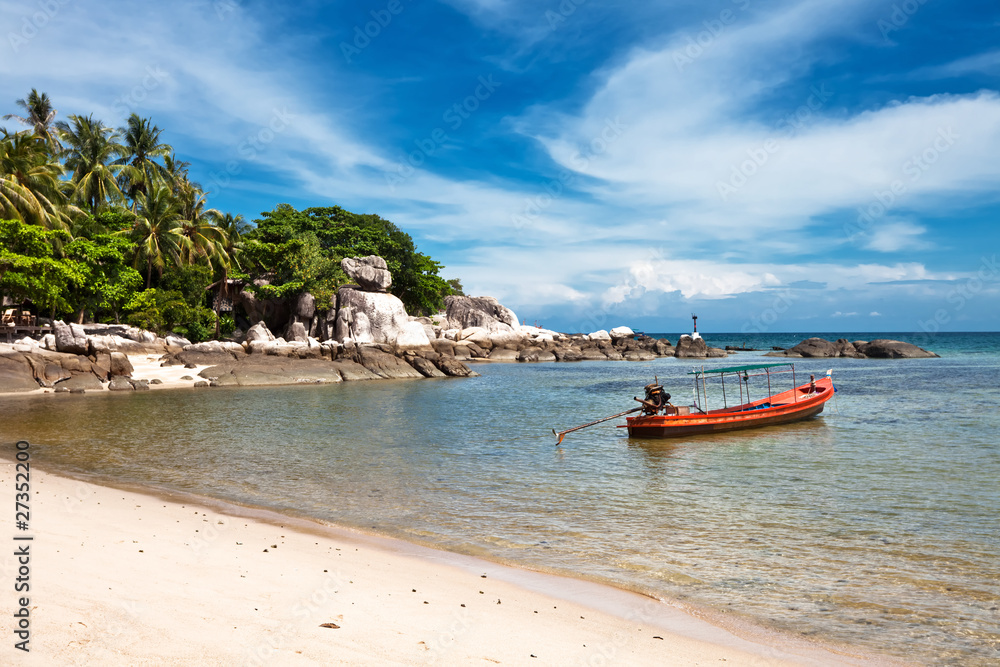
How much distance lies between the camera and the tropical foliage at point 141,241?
35.8 meters

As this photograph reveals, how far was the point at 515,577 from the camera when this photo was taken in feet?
24.7

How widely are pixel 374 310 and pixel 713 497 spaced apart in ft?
145

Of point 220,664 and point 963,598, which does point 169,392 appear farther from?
point 963,598

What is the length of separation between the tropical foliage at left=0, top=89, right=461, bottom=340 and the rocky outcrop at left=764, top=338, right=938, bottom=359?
4851cm

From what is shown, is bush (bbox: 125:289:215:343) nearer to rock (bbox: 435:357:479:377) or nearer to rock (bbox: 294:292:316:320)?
rock (bbox: 294:292:316:320)

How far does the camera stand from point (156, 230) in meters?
48.0

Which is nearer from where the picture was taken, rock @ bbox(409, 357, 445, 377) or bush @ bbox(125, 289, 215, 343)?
bush @ bbox(125, 289, 215, 343)

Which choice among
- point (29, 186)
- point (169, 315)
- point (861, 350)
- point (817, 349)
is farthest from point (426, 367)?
point (861, 350)

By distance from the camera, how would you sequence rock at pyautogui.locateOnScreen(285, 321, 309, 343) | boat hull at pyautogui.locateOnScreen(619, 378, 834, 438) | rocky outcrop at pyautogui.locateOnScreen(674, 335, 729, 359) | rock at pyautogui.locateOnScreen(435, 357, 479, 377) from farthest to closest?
rocky outcrop at pyautogui.locateOnScreen(674, 335, 729, 359)
rock at pyautogui.locateOnScreen(285, 321, 309, 343)
rock at pyautogui.locateOnScreen(435, 357, 479, 377)
boat hull at pyautogui.locateOnScreen(619, 378, 834, 438)

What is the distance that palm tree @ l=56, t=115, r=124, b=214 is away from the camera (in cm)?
4925

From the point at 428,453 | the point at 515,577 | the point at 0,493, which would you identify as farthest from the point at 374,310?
the point at 515,577

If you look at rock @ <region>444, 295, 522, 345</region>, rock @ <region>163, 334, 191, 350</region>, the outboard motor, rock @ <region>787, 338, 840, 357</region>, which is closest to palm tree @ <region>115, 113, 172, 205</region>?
rock @ <region>163, 334, 191, 350</region>

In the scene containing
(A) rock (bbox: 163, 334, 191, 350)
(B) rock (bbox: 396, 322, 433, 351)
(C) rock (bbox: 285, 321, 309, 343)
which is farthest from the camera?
(B) rock (bbox: 396, 322, 433, 351)

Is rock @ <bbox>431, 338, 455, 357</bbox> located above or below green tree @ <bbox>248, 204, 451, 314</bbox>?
below
